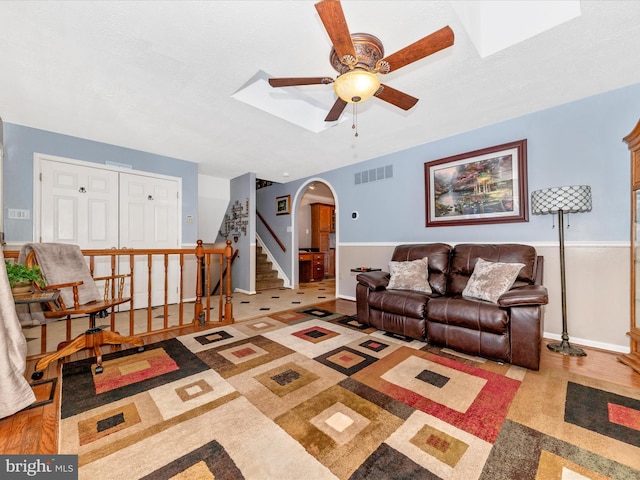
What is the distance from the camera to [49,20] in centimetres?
179

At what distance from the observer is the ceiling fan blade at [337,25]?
1.33 meters

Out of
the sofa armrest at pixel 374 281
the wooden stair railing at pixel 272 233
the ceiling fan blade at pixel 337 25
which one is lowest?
the sofa armrest at pixel 374 281

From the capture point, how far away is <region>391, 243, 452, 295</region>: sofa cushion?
10.3 feet

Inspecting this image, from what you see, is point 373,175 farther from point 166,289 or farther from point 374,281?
point 166,289

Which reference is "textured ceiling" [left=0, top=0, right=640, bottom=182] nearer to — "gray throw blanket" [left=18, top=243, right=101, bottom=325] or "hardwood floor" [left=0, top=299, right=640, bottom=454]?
"gray throw blanket" [left=18, top=243, right=101, bottom=325]

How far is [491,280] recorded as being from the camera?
259 cm

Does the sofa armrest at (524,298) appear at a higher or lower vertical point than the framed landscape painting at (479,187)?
lower

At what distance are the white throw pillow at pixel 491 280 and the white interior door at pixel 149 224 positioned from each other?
4.25m

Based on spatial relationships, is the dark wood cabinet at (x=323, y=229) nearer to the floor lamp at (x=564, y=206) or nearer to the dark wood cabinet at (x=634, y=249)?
the floor lamp at (x=564, y=206)

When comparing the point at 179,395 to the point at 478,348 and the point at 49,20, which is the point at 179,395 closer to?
the point at 478,348

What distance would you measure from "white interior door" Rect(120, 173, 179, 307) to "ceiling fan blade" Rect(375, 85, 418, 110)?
3963mm

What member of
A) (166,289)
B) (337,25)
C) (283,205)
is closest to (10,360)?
(166,289)

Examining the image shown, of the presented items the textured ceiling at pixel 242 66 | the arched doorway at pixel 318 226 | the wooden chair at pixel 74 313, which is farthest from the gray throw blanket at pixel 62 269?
the arched doorway at pixel 318 226

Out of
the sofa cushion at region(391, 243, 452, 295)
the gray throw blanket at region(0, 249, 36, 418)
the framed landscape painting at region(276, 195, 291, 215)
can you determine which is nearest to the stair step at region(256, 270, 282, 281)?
the framed landscape painting at region(276, 195, 291, 215)
